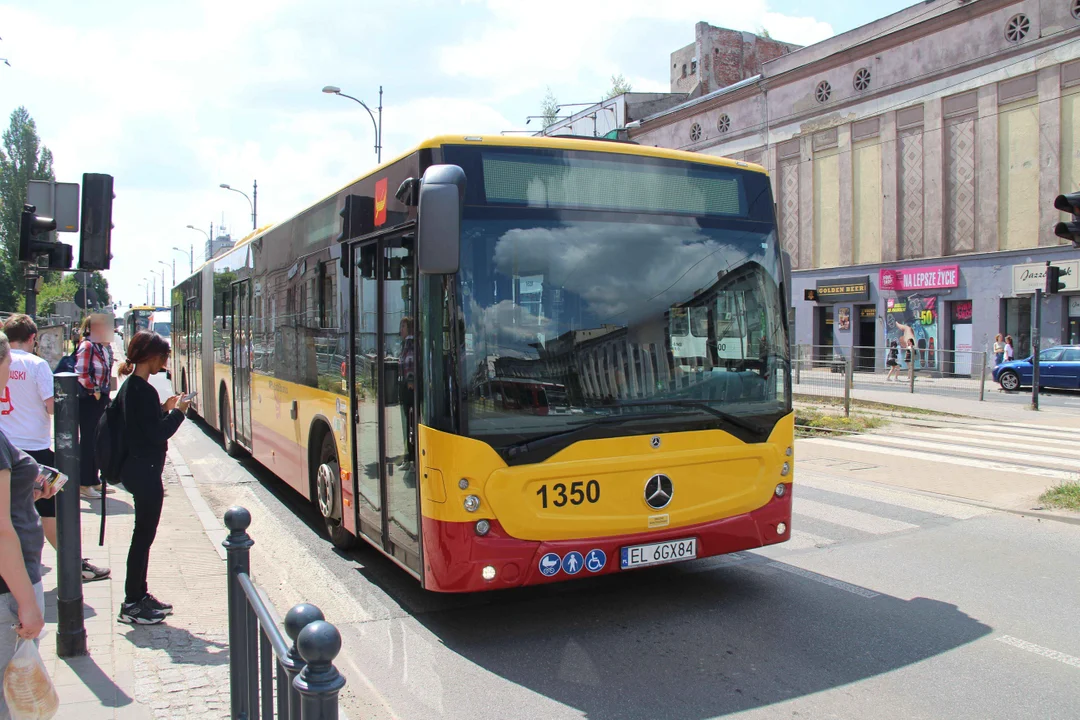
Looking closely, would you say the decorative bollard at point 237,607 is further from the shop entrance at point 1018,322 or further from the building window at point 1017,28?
the building window at point 1017,28

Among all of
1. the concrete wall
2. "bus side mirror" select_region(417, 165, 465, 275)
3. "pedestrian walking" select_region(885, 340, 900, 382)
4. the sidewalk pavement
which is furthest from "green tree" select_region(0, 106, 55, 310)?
"bus side mirror" select_region(417, 165, 465, 275)

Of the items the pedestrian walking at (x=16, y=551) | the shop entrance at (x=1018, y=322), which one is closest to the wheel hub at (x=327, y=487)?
the pedestrian walking at (x=16, y=551)

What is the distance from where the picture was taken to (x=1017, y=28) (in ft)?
94.8

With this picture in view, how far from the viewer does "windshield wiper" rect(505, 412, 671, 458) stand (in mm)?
4852

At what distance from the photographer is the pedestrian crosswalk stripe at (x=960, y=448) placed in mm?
11744

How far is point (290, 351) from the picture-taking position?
8195 mm

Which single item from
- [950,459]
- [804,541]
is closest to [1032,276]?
[950,459]

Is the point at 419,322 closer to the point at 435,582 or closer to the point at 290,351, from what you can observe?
the point at 435,582

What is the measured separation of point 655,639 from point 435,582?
4.46 ft

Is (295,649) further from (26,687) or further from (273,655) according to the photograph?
(26,687)

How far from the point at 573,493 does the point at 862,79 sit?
34.0m

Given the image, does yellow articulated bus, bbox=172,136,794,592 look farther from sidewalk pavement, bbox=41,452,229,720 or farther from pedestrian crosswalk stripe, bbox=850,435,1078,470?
pedestrian crosswalk stripe, bbox=850,435,1078,470

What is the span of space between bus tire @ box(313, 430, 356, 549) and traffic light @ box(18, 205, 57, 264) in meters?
2.86

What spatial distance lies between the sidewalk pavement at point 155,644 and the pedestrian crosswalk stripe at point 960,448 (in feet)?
33.9
